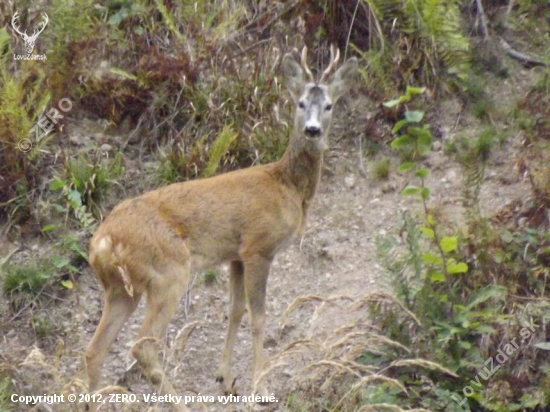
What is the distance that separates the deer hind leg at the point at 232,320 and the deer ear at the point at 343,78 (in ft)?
5.98

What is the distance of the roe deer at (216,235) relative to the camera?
309 inches

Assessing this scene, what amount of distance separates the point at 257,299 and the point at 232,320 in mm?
394

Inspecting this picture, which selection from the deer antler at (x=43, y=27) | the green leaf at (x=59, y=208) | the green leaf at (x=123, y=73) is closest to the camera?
the green leaf at (x=59, y=208)

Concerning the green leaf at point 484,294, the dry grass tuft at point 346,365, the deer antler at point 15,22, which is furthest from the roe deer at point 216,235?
the deer antler at point 15,22

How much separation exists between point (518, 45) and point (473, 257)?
3.80 m

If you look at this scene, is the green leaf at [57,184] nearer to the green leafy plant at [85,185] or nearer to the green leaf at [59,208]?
the green leafy plant at [85,185]

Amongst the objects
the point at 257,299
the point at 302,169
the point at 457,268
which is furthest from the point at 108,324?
the point at 457,268

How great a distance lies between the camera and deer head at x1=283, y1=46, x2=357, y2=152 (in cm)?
885

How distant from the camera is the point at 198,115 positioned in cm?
1071

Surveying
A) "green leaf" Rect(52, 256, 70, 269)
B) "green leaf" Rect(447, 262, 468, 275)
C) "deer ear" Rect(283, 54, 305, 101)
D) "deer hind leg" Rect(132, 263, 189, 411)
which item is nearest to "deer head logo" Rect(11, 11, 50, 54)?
"green leaf" Rect(52, 256, 70, 269)

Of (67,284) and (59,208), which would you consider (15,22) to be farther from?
(67,284)

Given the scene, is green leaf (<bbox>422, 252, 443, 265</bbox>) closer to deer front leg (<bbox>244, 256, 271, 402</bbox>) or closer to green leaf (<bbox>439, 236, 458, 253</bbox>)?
green leaf (<bbox>439, 236, 458, 253</bbox>)

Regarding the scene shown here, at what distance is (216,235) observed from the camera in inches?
332

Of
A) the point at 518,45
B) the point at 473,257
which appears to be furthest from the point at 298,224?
the point at 518,45
